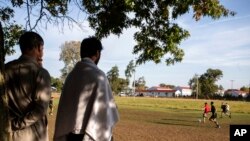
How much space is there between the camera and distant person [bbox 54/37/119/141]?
3.91 metres

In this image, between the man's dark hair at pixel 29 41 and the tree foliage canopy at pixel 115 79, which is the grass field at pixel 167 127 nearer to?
the man's dark hair at pixel 29 41

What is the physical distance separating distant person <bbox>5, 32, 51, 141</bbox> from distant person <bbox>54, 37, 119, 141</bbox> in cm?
21

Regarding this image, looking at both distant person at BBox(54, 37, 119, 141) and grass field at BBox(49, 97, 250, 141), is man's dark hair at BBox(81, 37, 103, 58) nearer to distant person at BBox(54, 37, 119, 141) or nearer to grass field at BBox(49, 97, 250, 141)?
distant person at BBox(54, 37, 119, 141)

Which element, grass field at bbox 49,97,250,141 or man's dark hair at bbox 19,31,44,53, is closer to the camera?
man's dark hair at bbox 19,31,44,53

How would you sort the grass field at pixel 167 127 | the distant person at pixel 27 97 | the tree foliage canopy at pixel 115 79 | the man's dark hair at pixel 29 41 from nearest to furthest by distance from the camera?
1. the distant person at pixel 27 97
2. the man's dark hair at pixel 29 41
3. the grass field at pixel 167 127
4. the tree foliage canopy at pixel 115 79

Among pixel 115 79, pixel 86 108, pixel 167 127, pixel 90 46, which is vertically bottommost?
pixel 167 127

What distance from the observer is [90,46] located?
422 cm

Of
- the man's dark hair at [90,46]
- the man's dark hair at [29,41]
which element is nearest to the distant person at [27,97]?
the man's dark hair at [29,41]

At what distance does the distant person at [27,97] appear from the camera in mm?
3906

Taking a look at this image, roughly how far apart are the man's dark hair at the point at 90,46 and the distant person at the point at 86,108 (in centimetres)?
8

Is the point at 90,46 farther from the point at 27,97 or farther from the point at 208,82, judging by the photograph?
the point at 208,82

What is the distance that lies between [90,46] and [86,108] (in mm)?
661

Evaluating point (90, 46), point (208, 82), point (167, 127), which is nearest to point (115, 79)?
point (208, 82)

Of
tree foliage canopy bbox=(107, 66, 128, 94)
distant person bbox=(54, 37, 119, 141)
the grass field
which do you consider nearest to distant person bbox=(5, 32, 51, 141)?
distant person bbox=(54, 37, 119, 141)
